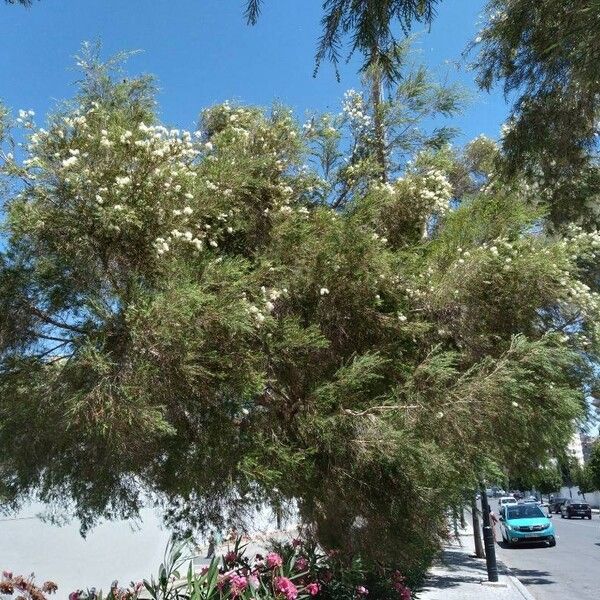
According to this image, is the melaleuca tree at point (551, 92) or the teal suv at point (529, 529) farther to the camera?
the teal suv at point (529, 529)

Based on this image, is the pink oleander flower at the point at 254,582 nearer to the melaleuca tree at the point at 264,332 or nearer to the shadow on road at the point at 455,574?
the melaleuca tree at the point at 264,332

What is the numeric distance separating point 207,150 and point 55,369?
2.61 metres

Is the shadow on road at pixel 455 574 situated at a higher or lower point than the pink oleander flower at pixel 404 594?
lower

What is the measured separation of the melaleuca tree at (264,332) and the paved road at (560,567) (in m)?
9.44

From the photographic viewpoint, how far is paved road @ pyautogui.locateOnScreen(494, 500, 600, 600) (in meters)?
15.0

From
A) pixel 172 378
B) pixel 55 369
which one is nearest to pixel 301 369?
pixel 172 378

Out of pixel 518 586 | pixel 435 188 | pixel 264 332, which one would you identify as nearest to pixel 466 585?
pixel 518 586

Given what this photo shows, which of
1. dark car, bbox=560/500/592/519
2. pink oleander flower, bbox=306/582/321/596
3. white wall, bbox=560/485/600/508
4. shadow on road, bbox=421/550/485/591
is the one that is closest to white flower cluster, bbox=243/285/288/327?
pink oleander flower, bbox=306/582/321/596

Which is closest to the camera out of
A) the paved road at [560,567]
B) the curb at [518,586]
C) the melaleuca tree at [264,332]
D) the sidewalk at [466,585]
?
the melaleuca tree at [264,332]

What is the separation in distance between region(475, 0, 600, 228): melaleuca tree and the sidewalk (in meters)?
5.68

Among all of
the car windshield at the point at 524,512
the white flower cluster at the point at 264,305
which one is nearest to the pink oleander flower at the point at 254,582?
the white flower cluster at the point at 264,305

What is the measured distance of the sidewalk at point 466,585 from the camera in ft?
43.4

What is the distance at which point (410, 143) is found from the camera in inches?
320

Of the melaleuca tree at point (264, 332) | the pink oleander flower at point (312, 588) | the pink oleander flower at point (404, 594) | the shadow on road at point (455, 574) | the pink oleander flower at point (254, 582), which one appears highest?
the melaleuca tree at point (264, 332)
